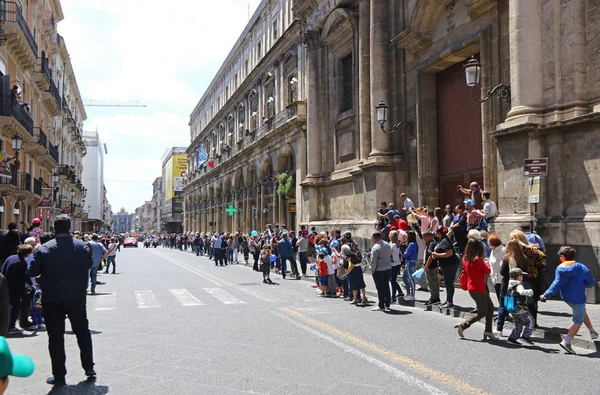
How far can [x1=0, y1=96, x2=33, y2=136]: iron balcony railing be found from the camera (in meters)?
23.7

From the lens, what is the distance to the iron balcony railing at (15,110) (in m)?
23.7

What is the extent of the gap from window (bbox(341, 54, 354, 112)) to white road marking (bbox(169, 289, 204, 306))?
1274 centimetres

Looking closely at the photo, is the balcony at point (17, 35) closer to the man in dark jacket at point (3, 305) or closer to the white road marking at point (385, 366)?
the white road marking at point (385, 366)

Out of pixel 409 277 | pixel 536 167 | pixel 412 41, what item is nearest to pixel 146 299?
pixel 409 277

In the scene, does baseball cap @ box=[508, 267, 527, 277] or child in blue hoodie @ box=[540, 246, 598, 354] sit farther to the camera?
baseball cap @ box=[508, 267, 527, 277]

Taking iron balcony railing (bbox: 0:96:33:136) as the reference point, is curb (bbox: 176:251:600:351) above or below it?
below

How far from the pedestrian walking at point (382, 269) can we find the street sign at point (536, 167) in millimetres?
3366

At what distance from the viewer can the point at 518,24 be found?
1281 cm

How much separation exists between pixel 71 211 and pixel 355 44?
35.4m

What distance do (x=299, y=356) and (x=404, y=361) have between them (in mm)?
1319

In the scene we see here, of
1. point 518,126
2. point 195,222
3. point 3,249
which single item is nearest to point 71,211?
point 195,222

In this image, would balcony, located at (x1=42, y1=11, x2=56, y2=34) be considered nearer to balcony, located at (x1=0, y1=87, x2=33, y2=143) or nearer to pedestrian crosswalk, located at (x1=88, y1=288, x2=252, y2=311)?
balcony, located at (x1=0, y1=87, x2=33, y2=143)

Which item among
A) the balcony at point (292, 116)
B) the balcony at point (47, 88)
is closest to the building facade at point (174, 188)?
the balcony at point (47, 88)

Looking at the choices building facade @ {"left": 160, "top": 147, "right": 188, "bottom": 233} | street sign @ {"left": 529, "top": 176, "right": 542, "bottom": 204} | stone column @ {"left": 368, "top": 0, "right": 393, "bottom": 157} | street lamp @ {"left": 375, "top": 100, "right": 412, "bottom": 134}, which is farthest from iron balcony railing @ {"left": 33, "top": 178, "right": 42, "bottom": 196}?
building facade @ {"left": 160, "top": 147, "right": 188, "bottom": 233}
